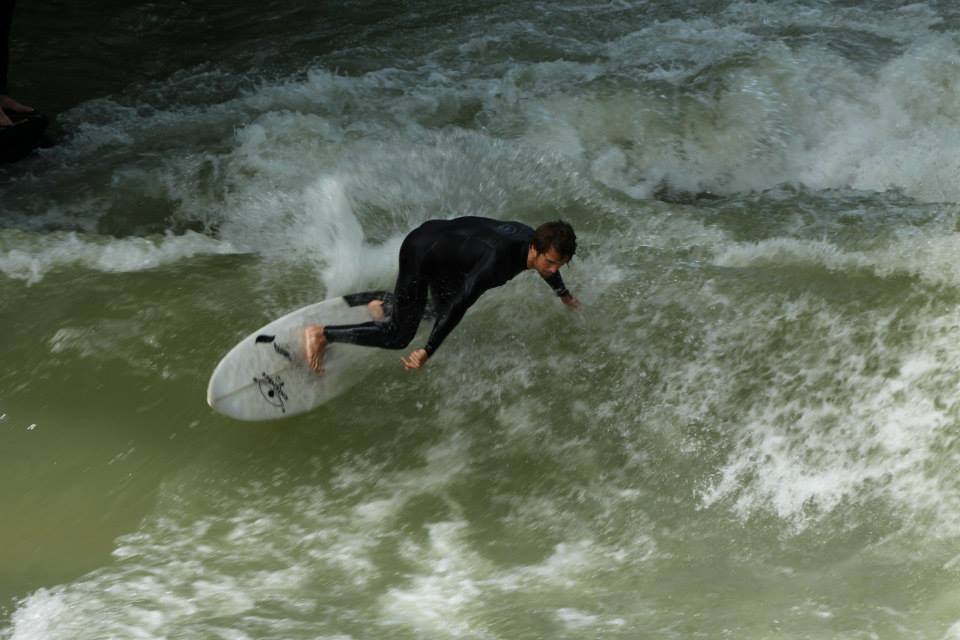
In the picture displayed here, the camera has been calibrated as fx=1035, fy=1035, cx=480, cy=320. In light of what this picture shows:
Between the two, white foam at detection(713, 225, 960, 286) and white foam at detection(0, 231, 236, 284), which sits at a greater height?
white foam at detection(713, 225, 960, 286)

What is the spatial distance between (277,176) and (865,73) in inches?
170

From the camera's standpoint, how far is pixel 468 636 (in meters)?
3.54

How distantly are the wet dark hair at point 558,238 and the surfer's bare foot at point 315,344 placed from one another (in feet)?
4.08

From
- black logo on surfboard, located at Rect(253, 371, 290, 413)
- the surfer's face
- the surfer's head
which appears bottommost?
black logo on surfboard, located at Rect(253, 371, 290, 413)

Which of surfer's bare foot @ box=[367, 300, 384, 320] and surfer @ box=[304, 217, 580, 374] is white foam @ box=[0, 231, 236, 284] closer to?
surfer's bare foot @ box=[367, 300, 384, 320]

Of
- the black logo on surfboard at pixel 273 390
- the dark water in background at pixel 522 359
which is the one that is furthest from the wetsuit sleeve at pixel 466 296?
the black logo on surfboard at pixel 273 390

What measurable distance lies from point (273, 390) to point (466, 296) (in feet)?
3.65

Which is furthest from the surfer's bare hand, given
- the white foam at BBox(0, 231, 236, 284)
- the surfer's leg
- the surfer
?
the white foam at BBox(0, 231, 236, 284)

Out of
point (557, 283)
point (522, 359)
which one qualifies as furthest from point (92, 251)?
point (557, 283)

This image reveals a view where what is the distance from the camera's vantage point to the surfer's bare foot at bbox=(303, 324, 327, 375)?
15.7 feet

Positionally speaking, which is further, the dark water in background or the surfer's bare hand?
the surfer's bare hand

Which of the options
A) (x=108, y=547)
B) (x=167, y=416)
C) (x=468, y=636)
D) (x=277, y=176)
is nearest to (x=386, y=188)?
(x=277, y=176)

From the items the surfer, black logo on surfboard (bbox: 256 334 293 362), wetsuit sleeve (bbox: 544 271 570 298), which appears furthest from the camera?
black logo on surfboard (bbox: 256 334 293 362)

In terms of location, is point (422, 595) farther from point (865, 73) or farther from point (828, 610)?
point (865, 73)
